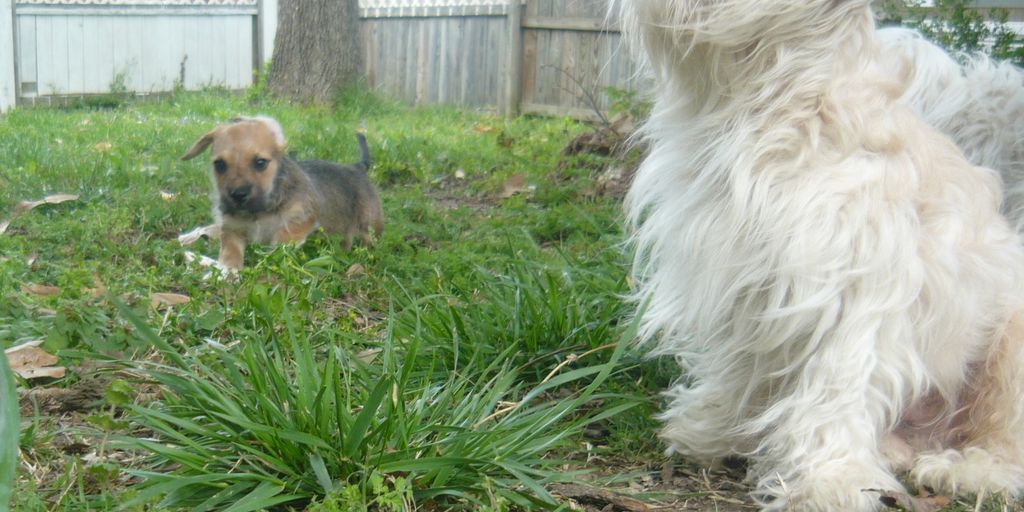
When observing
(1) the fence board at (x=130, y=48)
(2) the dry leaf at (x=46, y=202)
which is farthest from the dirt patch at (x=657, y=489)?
(1) the fence board at (x=130, y=48)

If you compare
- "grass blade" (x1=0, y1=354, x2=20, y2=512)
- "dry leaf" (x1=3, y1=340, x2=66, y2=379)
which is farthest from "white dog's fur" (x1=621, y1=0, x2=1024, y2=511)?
"dry leaf" (x1=3, y1=340, x2=66, y2=379)

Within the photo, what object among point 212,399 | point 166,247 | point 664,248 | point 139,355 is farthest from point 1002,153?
point 166,247

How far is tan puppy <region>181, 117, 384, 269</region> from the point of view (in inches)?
204

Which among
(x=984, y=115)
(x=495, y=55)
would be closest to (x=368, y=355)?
(x=984, y=115)

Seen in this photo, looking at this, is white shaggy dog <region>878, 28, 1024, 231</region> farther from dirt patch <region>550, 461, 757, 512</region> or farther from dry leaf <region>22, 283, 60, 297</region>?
dry leaf <region>22, 283, 60, 297</region>

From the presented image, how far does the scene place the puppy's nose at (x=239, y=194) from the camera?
5.16 meters

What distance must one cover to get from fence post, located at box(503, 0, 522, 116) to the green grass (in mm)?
6975

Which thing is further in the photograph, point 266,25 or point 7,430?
point 266,25

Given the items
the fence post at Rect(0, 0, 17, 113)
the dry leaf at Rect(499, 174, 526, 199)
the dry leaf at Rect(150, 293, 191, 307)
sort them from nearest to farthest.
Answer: the dry leaf at Rect(150, 293, 191, 307)
the dry leaf at Rect(499, 174, 526, 199)
the fence post at Rect(0, 0, 17, 113)

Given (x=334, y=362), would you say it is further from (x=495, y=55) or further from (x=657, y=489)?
(x=495, y=55)

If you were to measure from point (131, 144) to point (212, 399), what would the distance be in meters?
6.13

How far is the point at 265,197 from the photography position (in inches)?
207

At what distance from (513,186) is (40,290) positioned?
363cm

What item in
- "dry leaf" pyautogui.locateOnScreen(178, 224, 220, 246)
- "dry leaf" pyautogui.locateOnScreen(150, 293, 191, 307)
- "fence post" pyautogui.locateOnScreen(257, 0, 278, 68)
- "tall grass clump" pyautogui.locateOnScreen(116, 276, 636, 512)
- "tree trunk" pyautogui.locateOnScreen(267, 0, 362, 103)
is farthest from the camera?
"fence post" pyautogui.locateOnScreen(257, 0, 278, 68)
